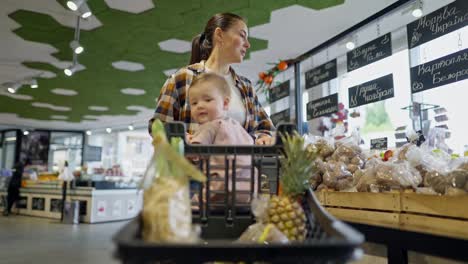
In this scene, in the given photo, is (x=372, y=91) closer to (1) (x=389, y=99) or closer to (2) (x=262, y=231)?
(1) (x=389, y=99)

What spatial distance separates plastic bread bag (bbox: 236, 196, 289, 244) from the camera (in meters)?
0.76

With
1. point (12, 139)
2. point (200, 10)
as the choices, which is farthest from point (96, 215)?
point (12, 139)

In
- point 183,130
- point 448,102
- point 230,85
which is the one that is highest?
point 448,102

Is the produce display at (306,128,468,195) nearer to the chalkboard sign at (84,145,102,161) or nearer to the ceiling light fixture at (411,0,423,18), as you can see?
the ceiling light fixture at (411,0,423,18)

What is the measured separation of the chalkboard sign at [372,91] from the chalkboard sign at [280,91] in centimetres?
140

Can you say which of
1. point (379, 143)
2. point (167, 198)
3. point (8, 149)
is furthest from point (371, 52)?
point (8, 149)

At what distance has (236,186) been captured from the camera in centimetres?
102

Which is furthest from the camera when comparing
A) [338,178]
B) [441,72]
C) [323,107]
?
[323,107]

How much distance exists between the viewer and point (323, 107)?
14.7 feet

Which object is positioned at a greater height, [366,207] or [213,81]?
[213,81]

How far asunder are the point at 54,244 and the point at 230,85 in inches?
193

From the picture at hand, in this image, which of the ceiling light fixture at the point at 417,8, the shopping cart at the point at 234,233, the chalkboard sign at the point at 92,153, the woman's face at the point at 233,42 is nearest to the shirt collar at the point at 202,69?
the woman's face at the point at 233,42

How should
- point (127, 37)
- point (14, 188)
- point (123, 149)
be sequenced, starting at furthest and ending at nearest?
point (123, 149), point (14, 188), point (127, 37)

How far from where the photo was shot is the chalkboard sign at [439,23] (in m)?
2.84
